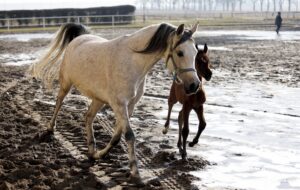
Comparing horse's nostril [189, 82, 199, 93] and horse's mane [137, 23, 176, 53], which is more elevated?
horse's mane [137, 23, 176, 53]

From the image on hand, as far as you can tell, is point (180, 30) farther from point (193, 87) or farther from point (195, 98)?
point (195, 98)

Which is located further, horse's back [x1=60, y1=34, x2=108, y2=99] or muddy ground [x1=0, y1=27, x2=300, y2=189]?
horse's back [x1=60, y1=34, x2=108, y2=99]

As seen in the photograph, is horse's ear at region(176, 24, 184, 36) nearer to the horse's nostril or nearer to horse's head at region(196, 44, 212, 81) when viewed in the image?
the horse's nostril

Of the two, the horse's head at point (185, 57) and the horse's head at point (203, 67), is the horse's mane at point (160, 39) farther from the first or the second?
the horse's head at point (203, 67)

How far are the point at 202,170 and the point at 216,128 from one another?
8.23ft

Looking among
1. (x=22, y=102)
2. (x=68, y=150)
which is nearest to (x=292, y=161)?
(x=68, y=150)

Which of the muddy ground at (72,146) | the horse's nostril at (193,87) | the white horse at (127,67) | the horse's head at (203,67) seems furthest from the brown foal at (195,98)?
the horse's nostril at (193,87)

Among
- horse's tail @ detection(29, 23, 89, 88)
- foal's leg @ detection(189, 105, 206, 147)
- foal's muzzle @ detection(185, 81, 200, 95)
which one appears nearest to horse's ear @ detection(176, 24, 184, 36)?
foal's muzzle @ detection(185, 81, 200, 95)

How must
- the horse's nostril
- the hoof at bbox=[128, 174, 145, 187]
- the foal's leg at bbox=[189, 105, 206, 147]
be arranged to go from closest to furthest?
1. the horse's nostril
2. the hoof at bbox=[128, 174, 145, 187]
3. the foal's leg at bbox=[189, 105, 206, 147]

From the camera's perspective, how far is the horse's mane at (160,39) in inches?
220

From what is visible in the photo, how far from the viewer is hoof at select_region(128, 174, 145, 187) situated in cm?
545

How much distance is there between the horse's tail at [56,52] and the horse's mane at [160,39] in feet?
9.20

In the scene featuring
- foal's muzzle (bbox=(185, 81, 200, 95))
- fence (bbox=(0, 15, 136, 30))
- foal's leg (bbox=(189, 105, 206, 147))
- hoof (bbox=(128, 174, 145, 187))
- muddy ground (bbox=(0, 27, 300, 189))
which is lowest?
muddy ground (bbox=(0, 27, 300, 189))

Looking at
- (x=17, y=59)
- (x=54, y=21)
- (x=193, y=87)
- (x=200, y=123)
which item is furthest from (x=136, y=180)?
(x=54, y=21)
